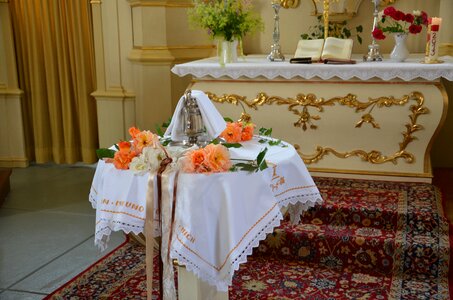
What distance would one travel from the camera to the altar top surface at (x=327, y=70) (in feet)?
14.0

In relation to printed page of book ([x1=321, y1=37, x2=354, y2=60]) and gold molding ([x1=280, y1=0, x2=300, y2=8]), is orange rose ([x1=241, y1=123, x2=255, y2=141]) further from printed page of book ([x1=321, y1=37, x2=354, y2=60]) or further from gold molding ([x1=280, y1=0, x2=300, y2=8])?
gold molding ([x1=280, y1=0, x2=300, y2=8])

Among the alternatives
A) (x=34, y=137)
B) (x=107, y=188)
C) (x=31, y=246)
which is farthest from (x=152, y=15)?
(x=107, y=188)

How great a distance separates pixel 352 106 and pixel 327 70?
0.36 metres

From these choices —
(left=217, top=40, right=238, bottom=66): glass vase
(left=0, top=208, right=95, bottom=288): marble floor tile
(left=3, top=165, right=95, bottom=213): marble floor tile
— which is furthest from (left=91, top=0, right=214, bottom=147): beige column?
(left=0, top=208, right=95, bottom=288): marble floor tile

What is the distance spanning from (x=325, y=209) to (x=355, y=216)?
21 centimetres

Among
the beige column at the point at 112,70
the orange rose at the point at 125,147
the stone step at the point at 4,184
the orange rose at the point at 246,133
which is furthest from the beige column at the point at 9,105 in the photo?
the orange rose at the point at 125,147

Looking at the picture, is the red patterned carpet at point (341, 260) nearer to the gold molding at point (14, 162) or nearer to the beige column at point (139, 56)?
the beige column at point (139, 56)

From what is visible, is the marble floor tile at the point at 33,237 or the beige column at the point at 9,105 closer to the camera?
the marble floor tile at the point at 33,237

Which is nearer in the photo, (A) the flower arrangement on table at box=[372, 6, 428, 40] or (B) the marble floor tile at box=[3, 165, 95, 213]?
(A) the flower arrangement on table at box=[372, 6, 428, 40]

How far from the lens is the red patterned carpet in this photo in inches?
134

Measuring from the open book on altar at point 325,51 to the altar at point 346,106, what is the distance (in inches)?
5.9

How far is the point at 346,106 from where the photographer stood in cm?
456

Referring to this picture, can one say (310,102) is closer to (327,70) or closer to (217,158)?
(327,70)

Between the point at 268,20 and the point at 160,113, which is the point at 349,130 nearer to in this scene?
the point at 268,20
